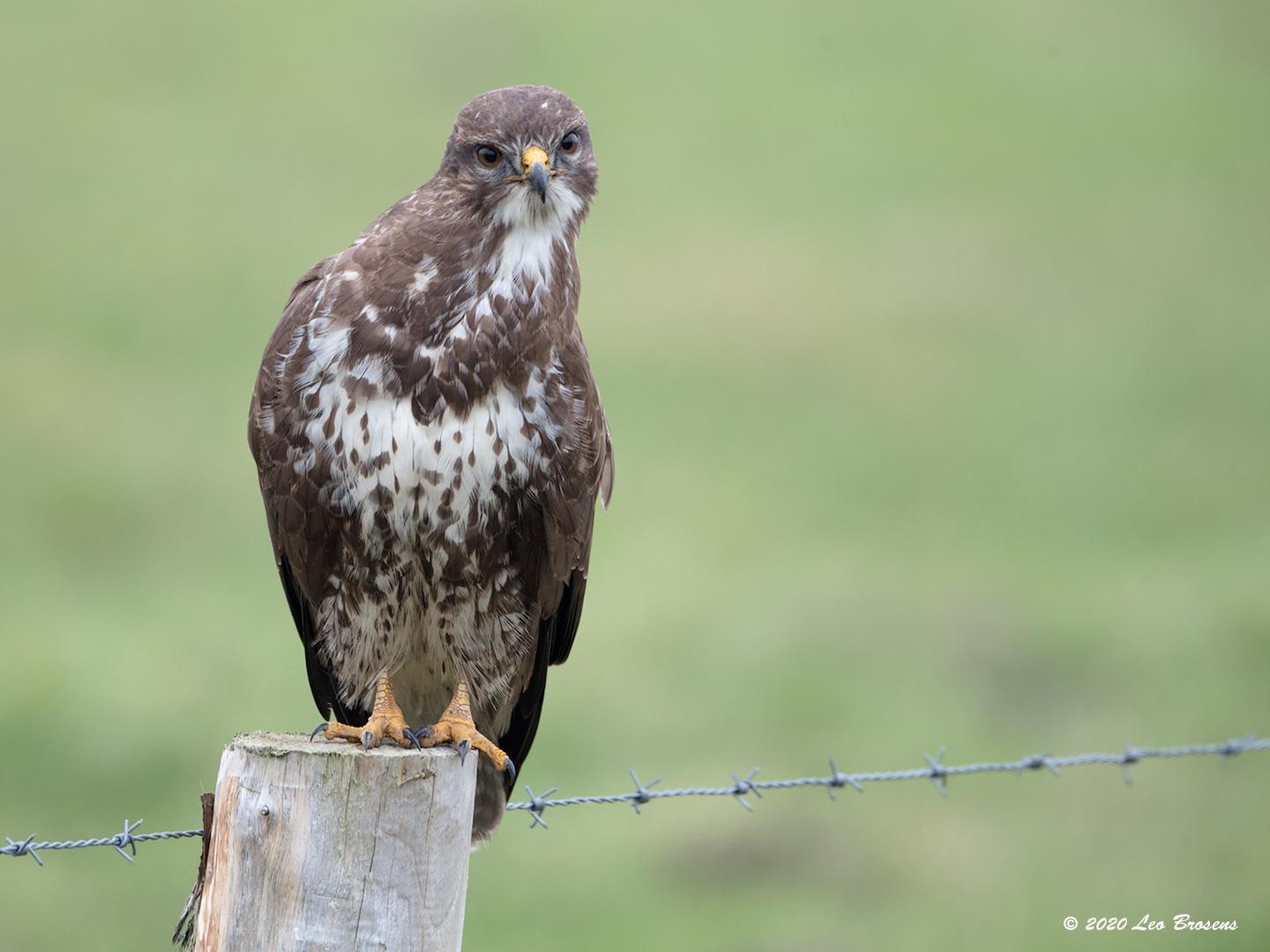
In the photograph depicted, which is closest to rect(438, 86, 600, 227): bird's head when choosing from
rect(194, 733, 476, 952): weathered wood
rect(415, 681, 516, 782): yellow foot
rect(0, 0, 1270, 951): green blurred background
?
rect(415, 681, 516, 782): yellow foot

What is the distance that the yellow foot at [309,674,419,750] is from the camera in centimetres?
516

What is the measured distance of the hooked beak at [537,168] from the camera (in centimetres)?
526

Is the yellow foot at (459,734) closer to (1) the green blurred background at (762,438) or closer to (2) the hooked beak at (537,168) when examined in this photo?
(2) the hooked beak at (537,168)

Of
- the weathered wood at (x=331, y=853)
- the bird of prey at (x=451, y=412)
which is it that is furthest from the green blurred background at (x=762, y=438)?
the weathered wood at (x=331, y=853)

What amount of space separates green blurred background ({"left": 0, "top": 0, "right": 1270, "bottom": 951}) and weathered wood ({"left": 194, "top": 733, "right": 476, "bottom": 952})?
6378mm

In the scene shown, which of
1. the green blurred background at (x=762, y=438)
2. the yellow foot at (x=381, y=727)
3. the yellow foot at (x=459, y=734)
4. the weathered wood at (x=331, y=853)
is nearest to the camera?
the weathered wood at (x=331, y=853)

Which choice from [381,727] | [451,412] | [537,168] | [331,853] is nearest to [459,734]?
[381,727]

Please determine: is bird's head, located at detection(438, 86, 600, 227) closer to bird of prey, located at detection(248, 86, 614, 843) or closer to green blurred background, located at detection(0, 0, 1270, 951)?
bird of prey, located at detection(248, 86, 614, 843)

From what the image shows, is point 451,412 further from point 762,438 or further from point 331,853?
point 762,438

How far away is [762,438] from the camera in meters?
19.3

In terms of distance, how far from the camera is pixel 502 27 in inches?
1053

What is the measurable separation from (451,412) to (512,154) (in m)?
0.72

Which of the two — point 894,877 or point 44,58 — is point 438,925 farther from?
point 44,58

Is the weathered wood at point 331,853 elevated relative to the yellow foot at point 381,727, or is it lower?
lower
